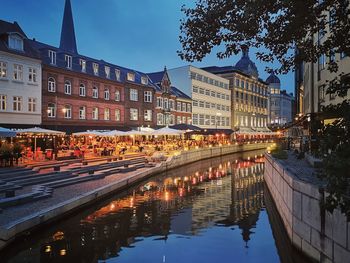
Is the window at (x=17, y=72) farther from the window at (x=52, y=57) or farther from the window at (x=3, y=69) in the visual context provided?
the window at (x=52, y=57)

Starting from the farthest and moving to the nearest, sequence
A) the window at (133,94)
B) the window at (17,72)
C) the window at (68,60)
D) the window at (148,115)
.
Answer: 1. the window at (148,115)
2. the window at (133,94)
3. the window at (68,60)
4. the window at (17,72)

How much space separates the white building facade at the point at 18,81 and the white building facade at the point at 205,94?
38415 millimetres

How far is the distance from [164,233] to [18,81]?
1093 inches

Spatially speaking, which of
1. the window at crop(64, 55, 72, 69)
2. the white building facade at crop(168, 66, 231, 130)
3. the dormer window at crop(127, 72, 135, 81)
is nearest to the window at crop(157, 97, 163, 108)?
the dormer window at crop(127, 72, 135, 81)

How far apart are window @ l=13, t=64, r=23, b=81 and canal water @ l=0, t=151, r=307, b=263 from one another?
64.7ft

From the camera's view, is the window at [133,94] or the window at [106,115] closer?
the window at [106,115]

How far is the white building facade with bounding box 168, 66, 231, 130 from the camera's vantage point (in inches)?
2879

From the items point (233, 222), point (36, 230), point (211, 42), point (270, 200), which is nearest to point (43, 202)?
point (36, 230)

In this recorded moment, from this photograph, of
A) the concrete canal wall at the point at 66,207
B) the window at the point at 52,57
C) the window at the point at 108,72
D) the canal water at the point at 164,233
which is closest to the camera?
the concrete canal wall at the point at 66,207

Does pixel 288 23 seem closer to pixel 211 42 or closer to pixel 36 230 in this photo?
pixel 211 42

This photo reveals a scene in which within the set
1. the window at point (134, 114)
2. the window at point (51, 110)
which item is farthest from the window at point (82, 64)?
the window at point (134, 114)

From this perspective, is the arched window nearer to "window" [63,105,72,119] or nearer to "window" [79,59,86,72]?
"window" [63,105,72,119]

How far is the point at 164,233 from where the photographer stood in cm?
1595

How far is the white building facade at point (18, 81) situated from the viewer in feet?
116
